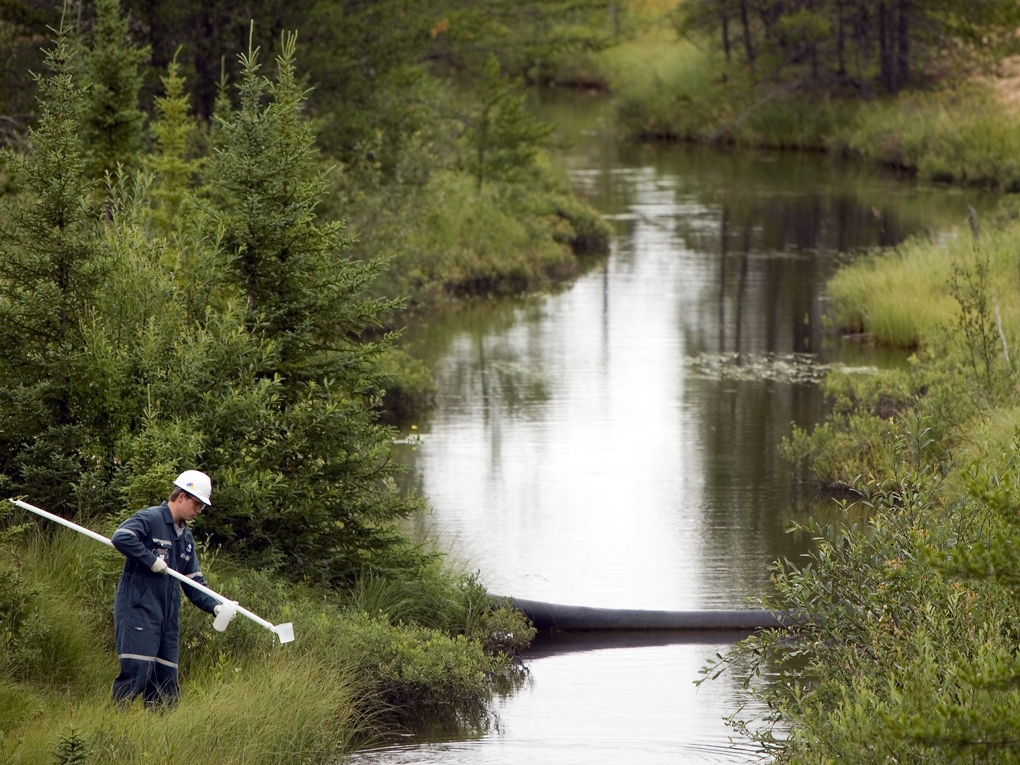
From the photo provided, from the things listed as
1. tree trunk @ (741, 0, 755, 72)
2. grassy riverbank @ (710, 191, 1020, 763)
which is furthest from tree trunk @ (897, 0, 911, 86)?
grassy riverbank @ (710, 191, 1020, 763)

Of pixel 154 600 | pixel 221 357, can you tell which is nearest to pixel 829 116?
pixel 221 357

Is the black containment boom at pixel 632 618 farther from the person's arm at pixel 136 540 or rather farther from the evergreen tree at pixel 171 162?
the evergreen tree at pixel 171 162

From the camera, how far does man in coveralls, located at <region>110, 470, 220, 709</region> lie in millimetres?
7449

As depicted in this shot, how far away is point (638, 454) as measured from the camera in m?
15.9

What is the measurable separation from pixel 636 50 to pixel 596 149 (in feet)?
68.8

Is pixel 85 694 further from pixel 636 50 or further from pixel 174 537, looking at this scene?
pixel 636 50

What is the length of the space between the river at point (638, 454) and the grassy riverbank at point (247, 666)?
37 centimetres

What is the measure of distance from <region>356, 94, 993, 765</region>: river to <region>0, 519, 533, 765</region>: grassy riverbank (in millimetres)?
368

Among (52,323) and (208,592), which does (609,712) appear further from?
(52,323)

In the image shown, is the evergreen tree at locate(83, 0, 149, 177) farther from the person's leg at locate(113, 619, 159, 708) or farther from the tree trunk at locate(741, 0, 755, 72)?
the tree trunk at locate(741, 0, 755, 72)

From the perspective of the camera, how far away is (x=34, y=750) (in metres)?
6.77

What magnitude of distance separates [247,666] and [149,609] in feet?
3.05

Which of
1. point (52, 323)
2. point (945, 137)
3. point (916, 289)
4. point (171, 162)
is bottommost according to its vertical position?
point (916, 289)

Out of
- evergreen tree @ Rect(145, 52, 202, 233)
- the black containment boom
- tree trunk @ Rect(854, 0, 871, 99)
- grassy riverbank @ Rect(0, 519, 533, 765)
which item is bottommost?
the black containment boom
